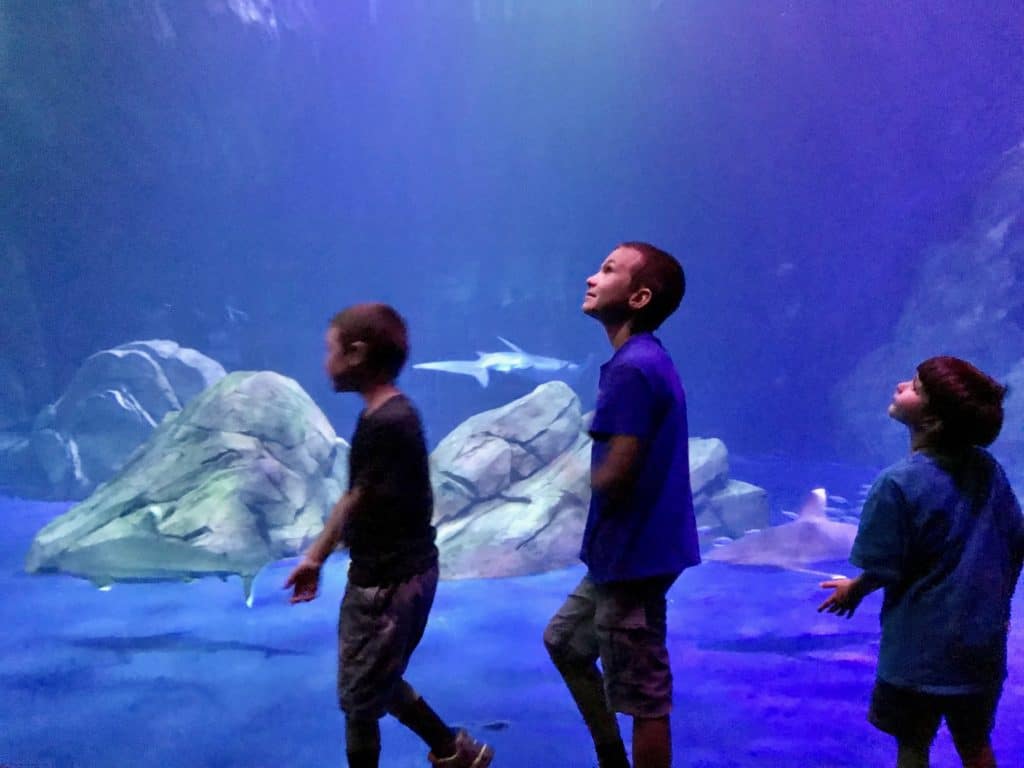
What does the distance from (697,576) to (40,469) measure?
25.0ft

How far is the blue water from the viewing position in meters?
2.74

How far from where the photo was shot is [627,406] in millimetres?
1743

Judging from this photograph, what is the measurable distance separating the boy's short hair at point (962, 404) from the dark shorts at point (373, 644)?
1.36m

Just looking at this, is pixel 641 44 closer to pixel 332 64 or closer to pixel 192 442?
pixel 332 64

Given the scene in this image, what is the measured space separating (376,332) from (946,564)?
1.51 metres

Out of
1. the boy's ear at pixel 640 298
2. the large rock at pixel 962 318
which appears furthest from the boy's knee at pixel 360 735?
the large rock at pixel 962 318

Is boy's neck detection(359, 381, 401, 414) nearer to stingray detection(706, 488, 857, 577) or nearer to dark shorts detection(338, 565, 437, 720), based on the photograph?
dark shorts detection(338, 565, 437, 720)

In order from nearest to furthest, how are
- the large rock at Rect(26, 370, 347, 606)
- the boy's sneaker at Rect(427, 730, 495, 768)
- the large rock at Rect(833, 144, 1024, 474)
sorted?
the boy's sneaker at Rect(427, 730, 495, 768) → the large rock at Rect(26, 370, 347, 606) → the large rock at Rect(833, 144, 1024, 474)

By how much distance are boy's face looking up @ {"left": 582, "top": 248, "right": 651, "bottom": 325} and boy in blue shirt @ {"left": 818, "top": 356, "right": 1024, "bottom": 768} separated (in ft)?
2.38

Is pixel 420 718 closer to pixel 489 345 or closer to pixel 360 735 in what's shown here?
pixel 360 735

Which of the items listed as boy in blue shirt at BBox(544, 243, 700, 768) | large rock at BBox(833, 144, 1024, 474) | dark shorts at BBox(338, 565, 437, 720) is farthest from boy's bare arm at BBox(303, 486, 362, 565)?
large rock at BBox(833, 144, 1024, 474)

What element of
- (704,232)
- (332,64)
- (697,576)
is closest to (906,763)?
(697,576)

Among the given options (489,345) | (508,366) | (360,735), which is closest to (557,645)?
(360,735)

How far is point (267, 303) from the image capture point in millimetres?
12547
